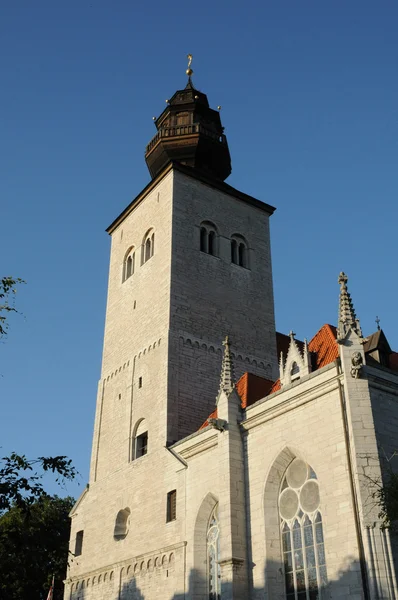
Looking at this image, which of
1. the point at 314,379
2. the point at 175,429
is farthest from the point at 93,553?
the point at 314,379

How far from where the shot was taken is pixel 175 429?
2333 centimetres

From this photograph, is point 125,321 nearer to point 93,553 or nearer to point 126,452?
point 126,452

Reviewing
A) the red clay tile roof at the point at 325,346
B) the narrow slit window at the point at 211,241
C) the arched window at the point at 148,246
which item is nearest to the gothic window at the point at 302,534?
the red clay tile roof at the point at 325,346

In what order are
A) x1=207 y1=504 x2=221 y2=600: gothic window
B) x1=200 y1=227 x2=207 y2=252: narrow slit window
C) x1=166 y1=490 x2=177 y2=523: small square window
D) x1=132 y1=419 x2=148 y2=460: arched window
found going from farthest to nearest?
x1=200 y1=227 x2=207 y2=252: narrow slit window, x1=132 y1=419 x2=148 y2=460: arched window, x1=166 y1=490 x2=177 y2=523: small square window, x1=207 y1=504 x2=221 y2=600: gothic window

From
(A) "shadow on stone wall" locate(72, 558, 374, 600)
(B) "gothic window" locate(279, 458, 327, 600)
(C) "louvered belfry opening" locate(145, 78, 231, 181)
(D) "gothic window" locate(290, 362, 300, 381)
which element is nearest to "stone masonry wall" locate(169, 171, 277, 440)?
(C) "louvered belfry opening" locate(145, 78, 231, 181)

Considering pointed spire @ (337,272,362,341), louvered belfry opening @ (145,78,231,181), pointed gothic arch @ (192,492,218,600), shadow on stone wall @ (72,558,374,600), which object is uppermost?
louvered belfry opening @ (145,78,231,181)

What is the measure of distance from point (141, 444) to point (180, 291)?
618 centimetres

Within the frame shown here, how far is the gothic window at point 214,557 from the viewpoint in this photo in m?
19.0

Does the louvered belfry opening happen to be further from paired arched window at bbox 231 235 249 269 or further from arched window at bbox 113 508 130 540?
arched window at bbox 113 508 130 540

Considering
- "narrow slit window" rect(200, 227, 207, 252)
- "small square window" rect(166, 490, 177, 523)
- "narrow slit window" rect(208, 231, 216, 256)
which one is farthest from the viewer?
"narrow slit window" rect(208, 231, 216, 256)

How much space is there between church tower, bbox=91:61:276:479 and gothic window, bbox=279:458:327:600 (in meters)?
6.41

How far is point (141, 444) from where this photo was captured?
25078 millimetres

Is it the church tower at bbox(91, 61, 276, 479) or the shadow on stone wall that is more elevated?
the church tower at bbox(91, 61, 276, 479)

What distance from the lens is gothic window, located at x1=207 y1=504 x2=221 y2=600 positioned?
19000mm
